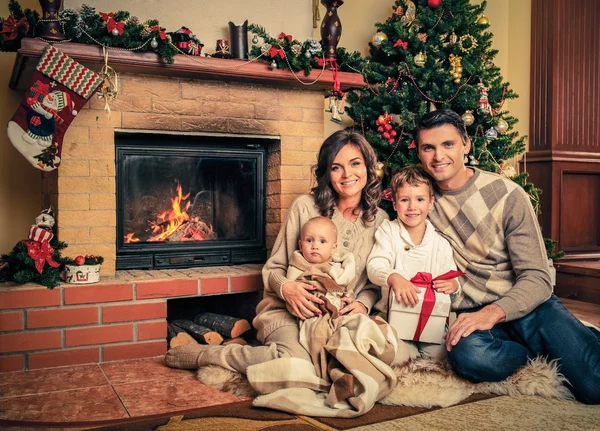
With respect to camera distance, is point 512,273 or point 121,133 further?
point 121,133

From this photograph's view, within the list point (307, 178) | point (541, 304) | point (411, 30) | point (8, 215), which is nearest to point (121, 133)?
point (8, 215)

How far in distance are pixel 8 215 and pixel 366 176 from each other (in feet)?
6.30

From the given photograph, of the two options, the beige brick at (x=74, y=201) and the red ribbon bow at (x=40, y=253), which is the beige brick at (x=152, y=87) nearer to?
the beige brick at (x=74, y=201)

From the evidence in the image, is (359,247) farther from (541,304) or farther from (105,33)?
(105,33)

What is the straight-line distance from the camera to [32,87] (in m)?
2.60

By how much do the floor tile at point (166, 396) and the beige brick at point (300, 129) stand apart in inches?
58.2

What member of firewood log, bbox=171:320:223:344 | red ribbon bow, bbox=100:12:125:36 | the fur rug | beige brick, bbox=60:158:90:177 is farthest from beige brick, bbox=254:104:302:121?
the fur rug

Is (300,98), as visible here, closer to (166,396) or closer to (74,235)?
(74,235)

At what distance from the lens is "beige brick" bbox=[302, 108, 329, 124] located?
3.38 meters

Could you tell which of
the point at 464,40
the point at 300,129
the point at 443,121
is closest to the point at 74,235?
the point at 300,129

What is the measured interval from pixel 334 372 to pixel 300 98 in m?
1.73

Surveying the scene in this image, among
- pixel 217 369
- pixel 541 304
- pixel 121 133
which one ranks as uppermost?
pixel 121 133

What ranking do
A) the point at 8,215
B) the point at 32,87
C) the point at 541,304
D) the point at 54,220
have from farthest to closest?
1. the point at 8,215
2. the point at 54,220
3. the point at 32,87
4. the point at 541,304

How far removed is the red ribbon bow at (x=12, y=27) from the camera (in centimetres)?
261
